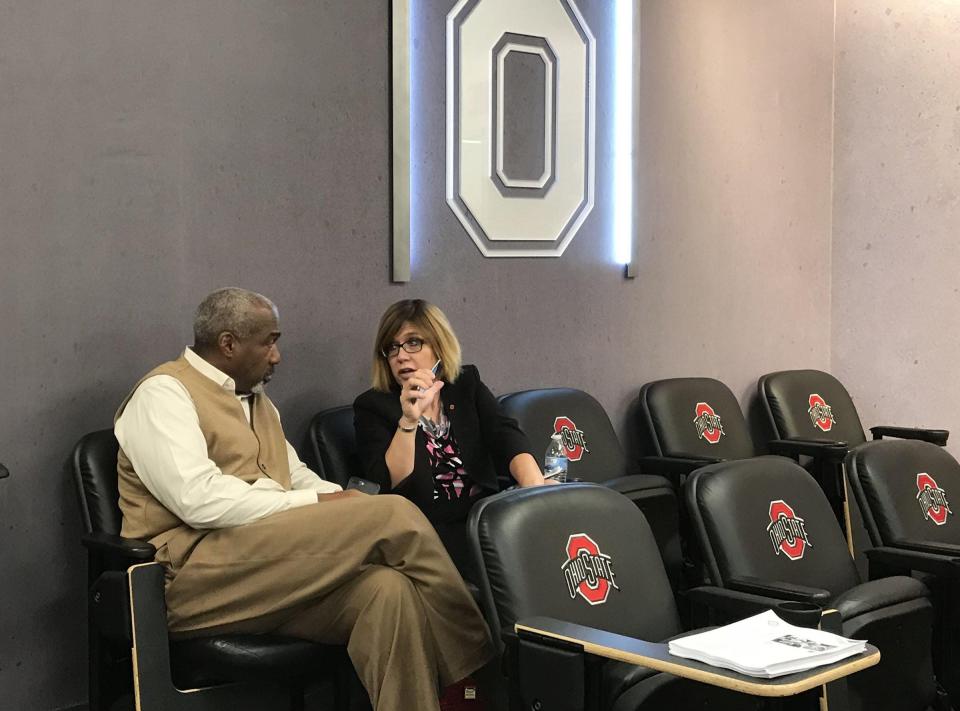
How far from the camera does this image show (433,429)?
3713mm

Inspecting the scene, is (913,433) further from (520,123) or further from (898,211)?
(520,123)

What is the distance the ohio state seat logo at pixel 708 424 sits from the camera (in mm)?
4895

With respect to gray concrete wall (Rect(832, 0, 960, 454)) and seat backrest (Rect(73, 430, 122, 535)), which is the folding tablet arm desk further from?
gray concrete wall (Rect(832, 0, 960, 454))

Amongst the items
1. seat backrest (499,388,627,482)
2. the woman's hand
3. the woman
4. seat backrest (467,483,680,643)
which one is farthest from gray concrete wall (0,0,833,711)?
seat backrest (467,483,680,643)

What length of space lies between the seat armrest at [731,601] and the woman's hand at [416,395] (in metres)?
1.00

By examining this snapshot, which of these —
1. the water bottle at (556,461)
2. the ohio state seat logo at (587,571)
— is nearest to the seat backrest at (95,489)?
the ohio state seat logo at (587,571)

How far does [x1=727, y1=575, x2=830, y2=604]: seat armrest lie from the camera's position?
281cm

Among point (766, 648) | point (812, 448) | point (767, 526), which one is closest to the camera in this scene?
point (766, 648)

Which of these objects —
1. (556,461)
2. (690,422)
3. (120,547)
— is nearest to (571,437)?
(556,461)

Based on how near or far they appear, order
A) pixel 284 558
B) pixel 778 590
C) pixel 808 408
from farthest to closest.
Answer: pixel 808 408
pixel 284 558
pixel 778 590

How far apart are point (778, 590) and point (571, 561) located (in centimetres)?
51

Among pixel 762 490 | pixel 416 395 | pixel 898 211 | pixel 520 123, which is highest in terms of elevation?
pixel 520 123

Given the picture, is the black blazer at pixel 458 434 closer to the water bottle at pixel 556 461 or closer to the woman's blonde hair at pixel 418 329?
the woman's blonde hair at pixel 418 329

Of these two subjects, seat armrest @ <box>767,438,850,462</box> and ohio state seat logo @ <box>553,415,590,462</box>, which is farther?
seat armrest @ <box>767,438,850,462</box>
